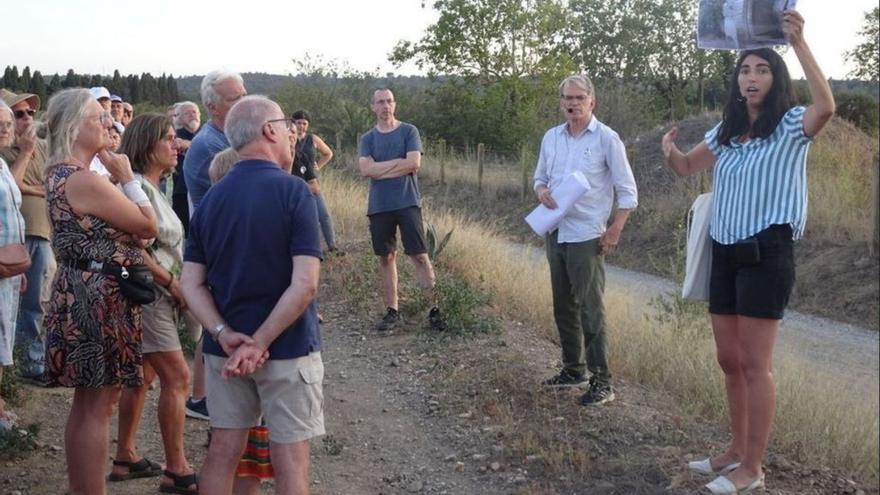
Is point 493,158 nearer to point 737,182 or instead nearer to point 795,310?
point 795,310

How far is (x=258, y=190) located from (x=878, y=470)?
12.0 ft

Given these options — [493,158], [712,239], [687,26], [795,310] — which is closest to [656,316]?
[712,239]

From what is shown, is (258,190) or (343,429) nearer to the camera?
(258,190)

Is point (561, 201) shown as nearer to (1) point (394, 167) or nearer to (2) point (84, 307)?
(1) point (394, 167)

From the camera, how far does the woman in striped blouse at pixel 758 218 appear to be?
4.27 metres

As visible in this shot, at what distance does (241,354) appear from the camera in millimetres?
3479

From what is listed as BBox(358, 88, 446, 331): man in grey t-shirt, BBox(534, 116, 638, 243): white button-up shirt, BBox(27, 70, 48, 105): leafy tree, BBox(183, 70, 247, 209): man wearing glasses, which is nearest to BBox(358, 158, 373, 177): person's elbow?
BBox(358, 88, 446, 331): man in grey t-shirt

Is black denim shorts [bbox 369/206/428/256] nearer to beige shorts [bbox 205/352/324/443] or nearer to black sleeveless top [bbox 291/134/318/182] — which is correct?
black sleeveless top [bbox 291/134/318/182]

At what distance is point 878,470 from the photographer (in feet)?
16.8

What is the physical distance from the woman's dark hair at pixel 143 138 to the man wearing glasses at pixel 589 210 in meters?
2.32

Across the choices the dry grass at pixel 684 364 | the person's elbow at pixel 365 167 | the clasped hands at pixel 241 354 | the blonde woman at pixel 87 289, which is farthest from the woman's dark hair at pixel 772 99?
the person's elbow at pixel 365 167

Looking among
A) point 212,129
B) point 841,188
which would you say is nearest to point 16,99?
point 212,129

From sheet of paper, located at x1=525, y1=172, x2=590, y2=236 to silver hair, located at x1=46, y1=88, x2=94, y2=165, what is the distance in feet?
8.95

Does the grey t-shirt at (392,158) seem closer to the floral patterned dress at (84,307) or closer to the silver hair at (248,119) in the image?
the floral patterned dress at (84,307)
